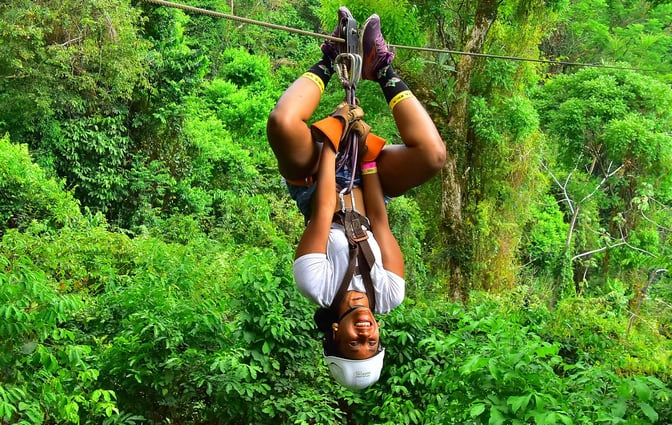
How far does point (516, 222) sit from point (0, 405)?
7.75 m

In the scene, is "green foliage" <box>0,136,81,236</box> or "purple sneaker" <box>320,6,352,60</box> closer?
"purple sneaker" <box>320,6,352,60</box>

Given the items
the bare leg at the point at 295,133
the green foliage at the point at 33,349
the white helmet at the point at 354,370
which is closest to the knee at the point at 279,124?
the bare leg at the point at 295,133

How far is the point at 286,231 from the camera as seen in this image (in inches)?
327


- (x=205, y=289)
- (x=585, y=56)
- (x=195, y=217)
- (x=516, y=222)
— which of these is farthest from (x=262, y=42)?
(x=205, y=289)

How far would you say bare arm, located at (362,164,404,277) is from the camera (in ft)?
6.72

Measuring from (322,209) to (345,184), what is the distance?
0.65 feet

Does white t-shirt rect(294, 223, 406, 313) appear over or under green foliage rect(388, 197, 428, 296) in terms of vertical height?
over

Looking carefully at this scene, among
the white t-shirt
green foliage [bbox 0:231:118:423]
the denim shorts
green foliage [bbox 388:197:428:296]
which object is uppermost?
the denim shorts

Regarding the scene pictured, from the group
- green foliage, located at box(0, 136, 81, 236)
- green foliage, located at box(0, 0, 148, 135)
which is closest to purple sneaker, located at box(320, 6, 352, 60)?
green foliage, located at box(0, 136, 81, 236)

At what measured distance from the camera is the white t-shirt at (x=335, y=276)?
190 centimetres

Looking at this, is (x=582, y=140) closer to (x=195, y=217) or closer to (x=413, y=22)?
(x=413, y=22)

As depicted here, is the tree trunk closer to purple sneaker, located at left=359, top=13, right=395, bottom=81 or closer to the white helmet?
purple sneaker, located at left=359, top=13, right=395, bottom=81

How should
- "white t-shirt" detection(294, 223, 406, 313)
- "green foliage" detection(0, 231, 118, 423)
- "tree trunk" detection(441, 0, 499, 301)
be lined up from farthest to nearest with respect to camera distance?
"tree trunk" detection(441, 0, 499, 301)
"green foliage" detection(0, 231, 118, 423)
"white t-shirt" detection(294, 223, 406, 313)

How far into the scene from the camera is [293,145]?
1.97 m
